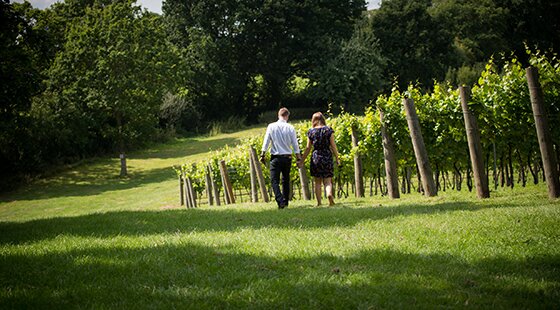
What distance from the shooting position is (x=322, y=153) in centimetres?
1003

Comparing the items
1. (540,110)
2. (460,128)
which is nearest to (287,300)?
(540,110)

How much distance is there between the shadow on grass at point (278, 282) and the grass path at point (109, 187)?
45.9 ft

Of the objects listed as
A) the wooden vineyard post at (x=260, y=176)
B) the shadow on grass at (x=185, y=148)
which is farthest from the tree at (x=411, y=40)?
the wooden vineyard post at (x=260, y=176)

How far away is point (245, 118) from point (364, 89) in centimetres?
1415

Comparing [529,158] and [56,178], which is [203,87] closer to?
[56,178]

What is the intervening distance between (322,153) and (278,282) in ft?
19.6

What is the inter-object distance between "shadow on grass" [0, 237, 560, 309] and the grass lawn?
0.05 ft

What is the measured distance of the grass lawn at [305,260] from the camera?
391cm

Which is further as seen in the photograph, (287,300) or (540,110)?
(540,110)

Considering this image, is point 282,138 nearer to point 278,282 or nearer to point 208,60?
point 278,282

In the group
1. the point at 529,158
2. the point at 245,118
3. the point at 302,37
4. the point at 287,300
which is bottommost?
the point at 287,300

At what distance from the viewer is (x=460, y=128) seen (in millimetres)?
10961

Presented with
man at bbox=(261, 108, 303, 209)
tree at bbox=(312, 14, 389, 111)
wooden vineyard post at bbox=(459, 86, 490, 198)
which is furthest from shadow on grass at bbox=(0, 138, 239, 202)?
wooden vineyard post at bbox=(459, 86, 490, 198)

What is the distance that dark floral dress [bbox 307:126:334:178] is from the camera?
32.8 feet
